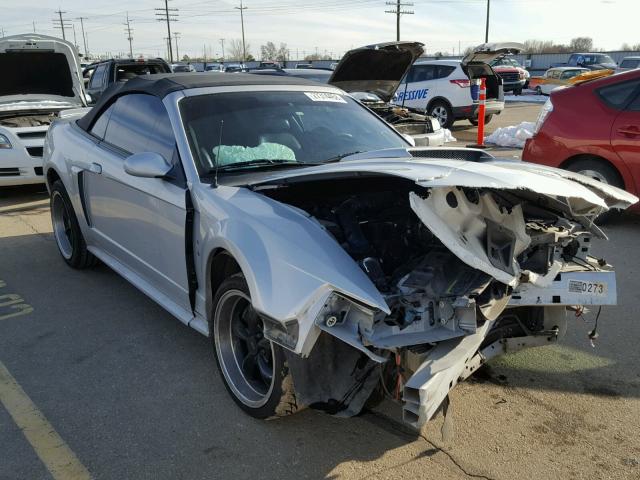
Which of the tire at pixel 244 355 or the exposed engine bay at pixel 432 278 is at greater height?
the exposed engine bay at pixel 432 278

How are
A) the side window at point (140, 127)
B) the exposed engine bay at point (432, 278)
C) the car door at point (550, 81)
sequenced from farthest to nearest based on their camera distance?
the car door at point (550, 81) → the side window at point (140, 127) → the exposed engine bay at point (432, 278)

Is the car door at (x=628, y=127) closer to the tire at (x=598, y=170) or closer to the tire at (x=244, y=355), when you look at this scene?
the tire at (x=598, y=170)

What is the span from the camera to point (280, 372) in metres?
2.70

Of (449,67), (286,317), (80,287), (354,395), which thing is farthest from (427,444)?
(449,67)

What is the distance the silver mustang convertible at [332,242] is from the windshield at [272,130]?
1 centimetres

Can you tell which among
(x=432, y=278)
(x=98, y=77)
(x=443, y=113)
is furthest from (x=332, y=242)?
(x=443, y=113)

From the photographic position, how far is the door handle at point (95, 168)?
435 centimetres

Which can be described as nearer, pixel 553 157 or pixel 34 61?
pixel 553 157

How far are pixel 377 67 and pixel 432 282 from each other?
6761mm

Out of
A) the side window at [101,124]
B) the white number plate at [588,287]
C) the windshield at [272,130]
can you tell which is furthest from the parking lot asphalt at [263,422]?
the side window at [101,124]

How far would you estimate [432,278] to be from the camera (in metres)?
2.59

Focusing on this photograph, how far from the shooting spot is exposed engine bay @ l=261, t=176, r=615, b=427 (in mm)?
2375

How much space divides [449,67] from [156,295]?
12997 millimetres

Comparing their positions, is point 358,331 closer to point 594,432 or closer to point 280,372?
point 280,372
